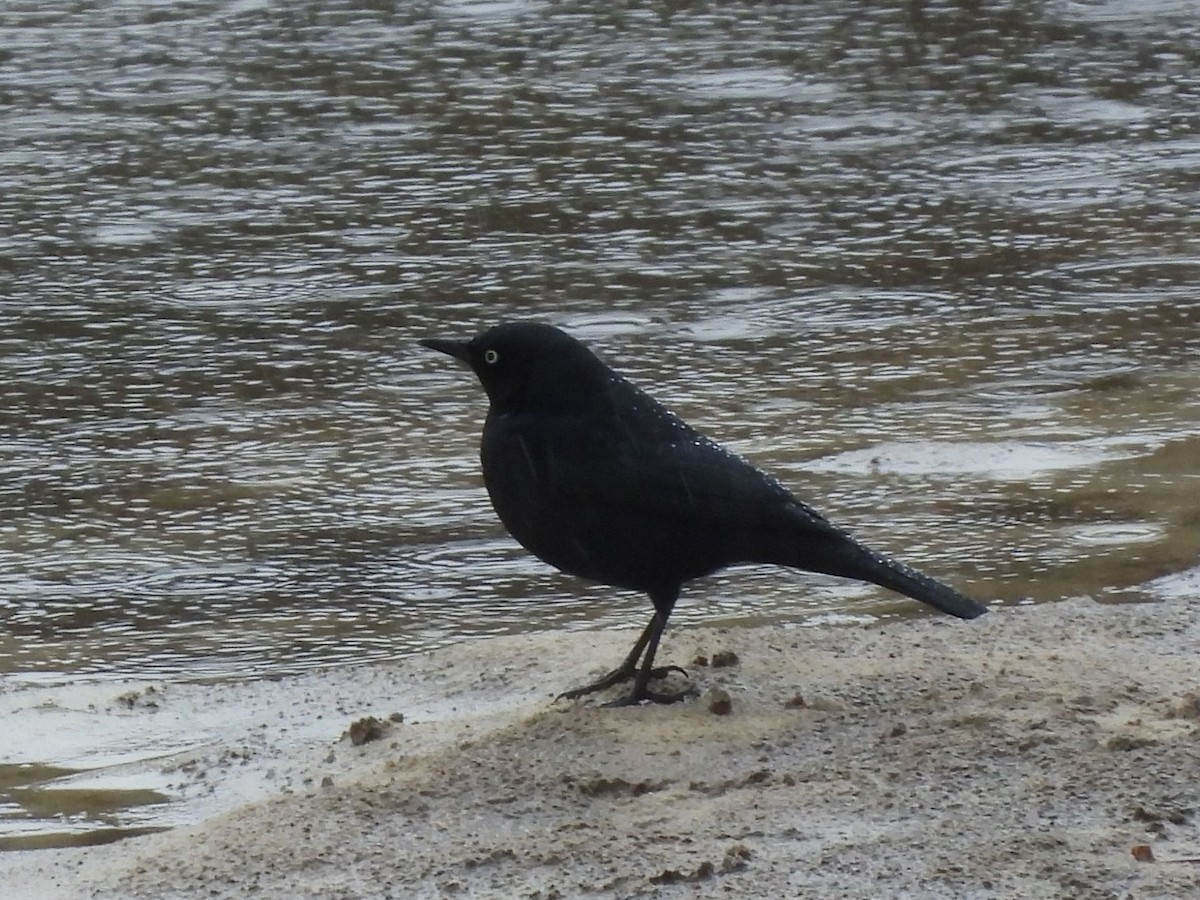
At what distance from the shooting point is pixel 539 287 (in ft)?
26.5

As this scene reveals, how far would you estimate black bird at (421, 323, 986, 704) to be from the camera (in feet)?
14.4

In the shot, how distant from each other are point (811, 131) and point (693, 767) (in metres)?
6.46

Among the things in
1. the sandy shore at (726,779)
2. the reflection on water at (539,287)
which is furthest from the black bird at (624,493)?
the reflection on water at (539,287)

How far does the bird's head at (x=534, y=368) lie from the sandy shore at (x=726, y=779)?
631 mm

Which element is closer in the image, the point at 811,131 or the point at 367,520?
the point at 367,520

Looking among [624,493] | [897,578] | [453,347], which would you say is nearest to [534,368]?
[453,347]

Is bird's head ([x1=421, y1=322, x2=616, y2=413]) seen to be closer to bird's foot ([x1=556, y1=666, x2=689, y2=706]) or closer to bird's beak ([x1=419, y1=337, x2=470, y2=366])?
bird's beak ([x1=419, y1=337, x2=470, y2=366])

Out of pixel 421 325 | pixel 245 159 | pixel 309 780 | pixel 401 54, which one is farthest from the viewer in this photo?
pixel 401 54

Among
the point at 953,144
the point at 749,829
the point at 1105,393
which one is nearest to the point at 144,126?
the point at 953,144

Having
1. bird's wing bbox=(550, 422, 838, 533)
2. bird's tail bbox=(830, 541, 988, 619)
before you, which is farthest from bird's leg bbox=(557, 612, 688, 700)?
bird's tail bbox=(830, 541, 988, 619)

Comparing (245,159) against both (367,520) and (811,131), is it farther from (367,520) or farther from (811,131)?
(367,520)

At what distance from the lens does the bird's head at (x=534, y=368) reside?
4492mm

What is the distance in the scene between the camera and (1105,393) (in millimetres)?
6969

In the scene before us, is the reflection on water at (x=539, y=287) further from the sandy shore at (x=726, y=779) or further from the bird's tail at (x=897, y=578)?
the bird's tail at (x=897, y=578)
